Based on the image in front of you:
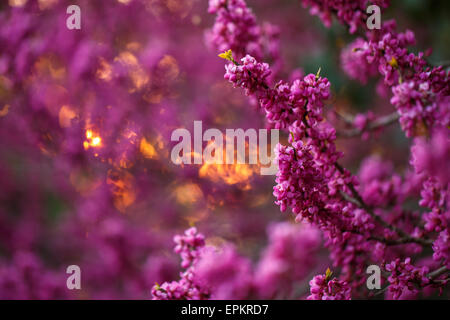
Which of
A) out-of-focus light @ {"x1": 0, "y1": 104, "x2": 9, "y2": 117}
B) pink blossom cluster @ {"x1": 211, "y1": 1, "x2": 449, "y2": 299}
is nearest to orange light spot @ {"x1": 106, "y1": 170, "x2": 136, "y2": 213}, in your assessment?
out-of-focus light @ {"x1": 0, "y1": 104, "x2": 9, "y2": 117}

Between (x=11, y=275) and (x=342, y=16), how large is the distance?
76.5 inches

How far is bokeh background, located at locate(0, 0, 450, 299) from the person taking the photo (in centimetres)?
196

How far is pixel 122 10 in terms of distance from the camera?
2.35 metres

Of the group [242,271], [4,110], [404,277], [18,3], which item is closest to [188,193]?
[242,271]

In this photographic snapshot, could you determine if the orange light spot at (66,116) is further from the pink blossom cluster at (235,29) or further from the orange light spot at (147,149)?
the pink blossom cluster at (235,29)

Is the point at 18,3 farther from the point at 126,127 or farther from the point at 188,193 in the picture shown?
the point at 188,193

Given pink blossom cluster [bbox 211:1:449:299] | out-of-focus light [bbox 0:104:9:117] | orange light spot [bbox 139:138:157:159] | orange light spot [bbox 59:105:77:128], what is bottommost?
pink blossom cluster [bbox 211:1:449:299]

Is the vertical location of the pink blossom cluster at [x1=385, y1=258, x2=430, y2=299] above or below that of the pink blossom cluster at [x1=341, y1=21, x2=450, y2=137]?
below

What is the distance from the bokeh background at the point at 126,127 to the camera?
1.96 meters

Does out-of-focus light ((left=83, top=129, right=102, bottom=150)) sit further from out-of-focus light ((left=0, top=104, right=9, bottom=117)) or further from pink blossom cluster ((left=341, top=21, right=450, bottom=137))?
pink blossom cluster ((left=341, top=21, right=450, bottom=137))

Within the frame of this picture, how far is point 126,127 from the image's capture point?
6.48 feet

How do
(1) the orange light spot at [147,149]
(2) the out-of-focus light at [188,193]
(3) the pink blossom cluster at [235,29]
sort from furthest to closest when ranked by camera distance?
(2) the out-of-focus light at [188,193] < (1) the orange light spot at [147,149] < (3) the pink blossom cluster at [235,29]

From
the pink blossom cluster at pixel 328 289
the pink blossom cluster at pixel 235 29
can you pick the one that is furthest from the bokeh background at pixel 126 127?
the pink blossom cluster at pixel 328 289
